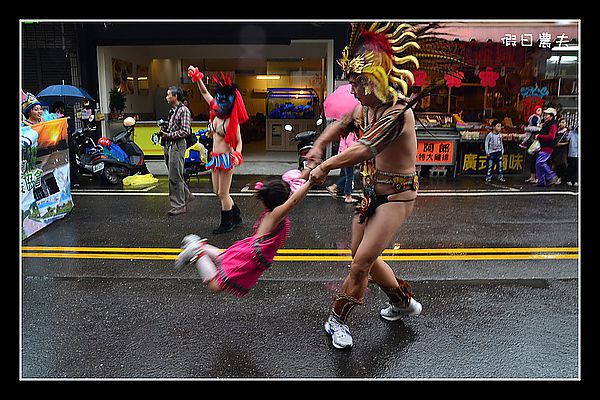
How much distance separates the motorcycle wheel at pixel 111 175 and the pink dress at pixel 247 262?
7258 millimetres

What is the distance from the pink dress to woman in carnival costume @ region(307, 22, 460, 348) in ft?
1.95

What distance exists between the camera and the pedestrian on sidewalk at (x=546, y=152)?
34.3ft

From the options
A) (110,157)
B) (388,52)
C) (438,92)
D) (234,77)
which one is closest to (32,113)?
(110,157)

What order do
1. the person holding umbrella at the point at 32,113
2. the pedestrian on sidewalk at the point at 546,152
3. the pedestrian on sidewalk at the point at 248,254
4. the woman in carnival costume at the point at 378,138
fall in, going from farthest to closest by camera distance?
the pedestrian on sidewalk at the point at 546,152 → the person holding umbrella at the point at 32,113 → the pedestrian on sidewalk at the point at 248,254 → the woman in carnival costume at the point at 378,138

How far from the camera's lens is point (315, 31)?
1297cm

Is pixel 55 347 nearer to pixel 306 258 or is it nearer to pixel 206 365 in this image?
pixel 206 365

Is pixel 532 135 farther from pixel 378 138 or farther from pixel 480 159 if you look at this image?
pixel 378 138

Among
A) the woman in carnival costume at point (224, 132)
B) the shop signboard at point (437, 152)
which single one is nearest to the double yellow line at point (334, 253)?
the woman in carnival costume at point (224, 132)

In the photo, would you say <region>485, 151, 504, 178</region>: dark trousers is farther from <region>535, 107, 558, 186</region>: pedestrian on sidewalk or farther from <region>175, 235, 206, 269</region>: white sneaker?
<region>175, 235, 206, 269</region>: white sneaker

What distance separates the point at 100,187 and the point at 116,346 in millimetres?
6947

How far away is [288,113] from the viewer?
52.2ft

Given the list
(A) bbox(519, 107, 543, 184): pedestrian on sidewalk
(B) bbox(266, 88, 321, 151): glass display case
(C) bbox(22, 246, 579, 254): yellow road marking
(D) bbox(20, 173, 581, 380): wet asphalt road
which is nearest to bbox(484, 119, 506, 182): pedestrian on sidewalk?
(A) bbox(519, 107, 543, 184): pedestrian on sidewalk

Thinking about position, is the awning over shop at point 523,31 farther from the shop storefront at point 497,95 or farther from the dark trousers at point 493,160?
the dark trousers at point 493,160

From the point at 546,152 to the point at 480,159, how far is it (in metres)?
1.66
